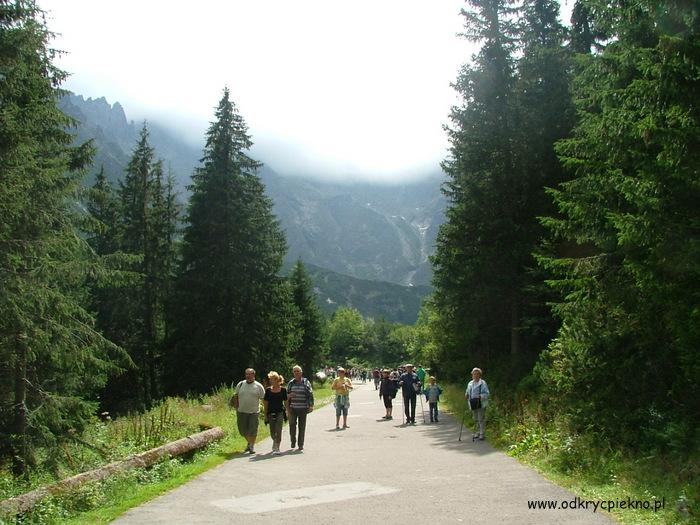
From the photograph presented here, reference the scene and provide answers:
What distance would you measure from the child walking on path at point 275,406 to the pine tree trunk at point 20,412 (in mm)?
5187

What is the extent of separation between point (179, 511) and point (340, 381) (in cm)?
1139

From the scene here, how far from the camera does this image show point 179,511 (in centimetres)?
710

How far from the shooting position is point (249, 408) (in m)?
12.9

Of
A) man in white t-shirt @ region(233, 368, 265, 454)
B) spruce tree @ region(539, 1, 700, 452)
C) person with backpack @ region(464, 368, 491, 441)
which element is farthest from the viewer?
person with backpack @ region(464, 368, 491, 441)

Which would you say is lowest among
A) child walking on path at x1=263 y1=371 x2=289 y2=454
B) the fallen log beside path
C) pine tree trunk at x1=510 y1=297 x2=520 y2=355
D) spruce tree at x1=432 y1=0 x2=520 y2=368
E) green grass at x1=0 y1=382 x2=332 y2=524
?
green grass at x1=0 y1=382 x2=332 y2=524

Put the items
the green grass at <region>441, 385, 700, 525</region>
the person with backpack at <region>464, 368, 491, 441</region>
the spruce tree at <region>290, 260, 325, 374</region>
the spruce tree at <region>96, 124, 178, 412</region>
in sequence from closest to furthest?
1. the green grass at <region>441, 385, 700, 525</region>
2. the person with backpack at <region>464, 368, 491, 441</region>
3. the spruce tree at <region>96, 124, 178, 412</region>
4. the spruce tree at <region>290, 260, 325, 374</region>

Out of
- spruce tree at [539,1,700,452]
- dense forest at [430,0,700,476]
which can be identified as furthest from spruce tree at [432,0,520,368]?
spruce tree at [539,1,700,452]

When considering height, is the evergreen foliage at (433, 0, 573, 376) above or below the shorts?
above

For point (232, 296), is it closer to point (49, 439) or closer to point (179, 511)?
point (49, 439)

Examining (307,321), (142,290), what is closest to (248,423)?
(142,290)

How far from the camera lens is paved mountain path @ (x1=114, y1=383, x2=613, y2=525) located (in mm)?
6621

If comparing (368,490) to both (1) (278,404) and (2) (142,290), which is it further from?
(2) (142,290)

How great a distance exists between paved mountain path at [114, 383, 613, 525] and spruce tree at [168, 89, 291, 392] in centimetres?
1661

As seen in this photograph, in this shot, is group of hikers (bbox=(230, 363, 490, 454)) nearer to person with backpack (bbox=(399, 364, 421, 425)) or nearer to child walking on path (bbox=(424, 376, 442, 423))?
child walking on path (bbox=(424, 376, 442, 423))
